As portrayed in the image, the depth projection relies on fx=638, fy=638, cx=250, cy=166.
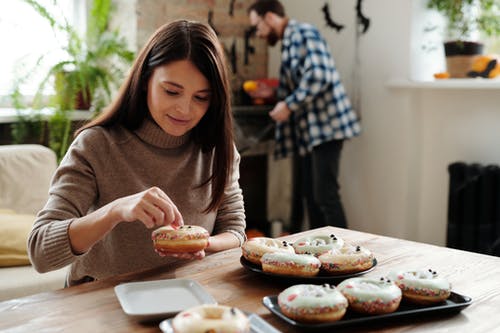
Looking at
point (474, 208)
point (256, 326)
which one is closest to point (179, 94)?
point (256, 326)

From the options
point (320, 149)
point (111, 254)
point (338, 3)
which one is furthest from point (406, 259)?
point (338, 3)

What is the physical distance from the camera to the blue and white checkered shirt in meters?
3.54

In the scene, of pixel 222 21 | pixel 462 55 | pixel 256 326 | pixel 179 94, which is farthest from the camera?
pixel 222 21

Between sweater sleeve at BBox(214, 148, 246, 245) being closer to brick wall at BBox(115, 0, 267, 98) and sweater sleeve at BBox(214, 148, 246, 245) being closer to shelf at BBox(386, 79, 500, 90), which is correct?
shelf at BBox(386, 79, 500, 90)

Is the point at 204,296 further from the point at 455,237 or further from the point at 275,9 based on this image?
the point at 275,9

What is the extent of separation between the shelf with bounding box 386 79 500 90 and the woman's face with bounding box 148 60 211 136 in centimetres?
204

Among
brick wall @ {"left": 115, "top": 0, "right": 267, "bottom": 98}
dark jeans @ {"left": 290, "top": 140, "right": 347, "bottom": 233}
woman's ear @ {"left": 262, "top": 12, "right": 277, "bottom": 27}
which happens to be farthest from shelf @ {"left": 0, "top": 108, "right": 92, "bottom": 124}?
dark jeans @ {"left": 290, "top": 140, "right": 347, "bottom": 233}

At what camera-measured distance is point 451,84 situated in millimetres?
3277

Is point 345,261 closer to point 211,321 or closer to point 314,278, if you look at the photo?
point 314,278

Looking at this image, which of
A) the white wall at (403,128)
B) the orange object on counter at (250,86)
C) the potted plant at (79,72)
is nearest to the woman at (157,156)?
the potted plant at (79,72)

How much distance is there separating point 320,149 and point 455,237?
90cm

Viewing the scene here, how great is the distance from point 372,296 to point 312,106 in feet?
8.77

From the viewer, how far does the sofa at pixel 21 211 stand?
7.51ft

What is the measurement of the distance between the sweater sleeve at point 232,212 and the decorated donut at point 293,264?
446 millimetres
